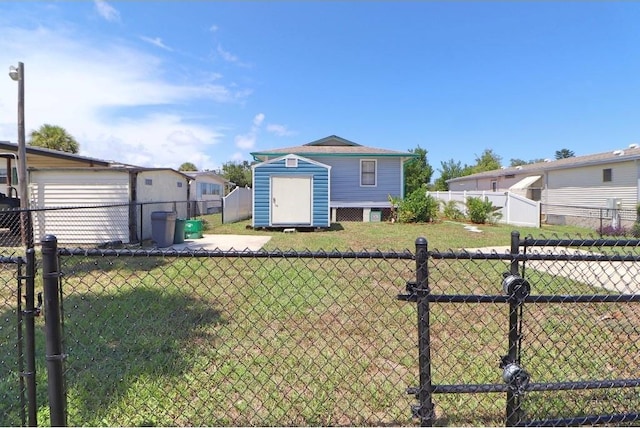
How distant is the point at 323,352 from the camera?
322cm

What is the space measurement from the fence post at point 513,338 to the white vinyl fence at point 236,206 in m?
14.1

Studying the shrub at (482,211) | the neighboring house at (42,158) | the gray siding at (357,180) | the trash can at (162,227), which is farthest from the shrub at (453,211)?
the neighboring house at (42,158)

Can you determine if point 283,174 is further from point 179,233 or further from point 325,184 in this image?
point 179,233

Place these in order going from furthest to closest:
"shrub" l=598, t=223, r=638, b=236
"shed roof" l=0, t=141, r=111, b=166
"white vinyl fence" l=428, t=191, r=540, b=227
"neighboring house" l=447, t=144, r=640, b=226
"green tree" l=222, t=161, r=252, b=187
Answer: "green tree" l=222, t=161, r=252, b=187 → "white vinyl fence" l=428, t=191, r=540, b=227 → "neighboring house" l=447, t=144, r=640, b=226 → "shrub" l=598, t=223, r=638, b=236 → "shed roof" l=0, t=141, r=111, b=166

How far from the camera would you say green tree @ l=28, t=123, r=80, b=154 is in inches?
834

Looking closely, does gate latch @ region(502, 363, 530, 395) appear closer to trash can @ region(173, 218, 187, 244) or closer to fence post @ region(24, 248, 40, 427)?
fence post @ region(24, 248, 40, 427)

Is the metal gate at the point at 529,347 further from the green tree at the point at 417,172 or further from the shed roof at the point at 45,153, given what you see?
the green tree at the point at 417,172

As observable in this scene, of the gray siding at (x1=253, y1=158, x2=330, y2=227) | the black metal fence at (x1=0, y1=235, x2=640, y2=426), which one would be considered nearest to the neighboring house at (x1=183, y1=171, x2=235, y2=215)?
the gray siding at (x1=253, y1=158, x2=330, y2=227)

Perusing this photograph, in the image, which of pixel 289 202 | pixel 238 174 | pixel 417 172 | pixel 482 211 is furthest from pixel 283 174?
pixel 238 174

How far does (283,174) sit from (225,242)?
12.4 ft

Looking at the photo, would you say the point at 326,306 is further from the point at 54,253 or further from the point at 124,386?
the point at 54,253

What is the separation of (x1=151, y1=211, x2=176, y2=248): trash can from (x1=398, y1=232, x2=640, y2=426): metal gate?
7035 millimetres

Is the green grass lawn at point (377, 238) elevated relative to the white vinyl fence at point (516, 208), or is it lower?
lower

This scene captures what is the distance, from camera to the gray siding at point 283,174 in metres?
13.0
